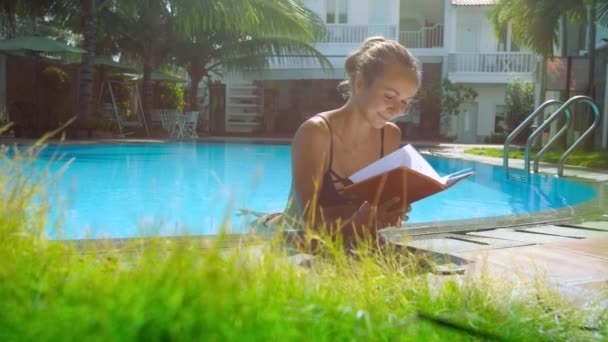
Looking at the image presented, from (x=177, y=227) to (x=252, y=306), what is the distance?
1.71ft

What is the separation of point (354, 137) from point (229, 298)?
1986 mm

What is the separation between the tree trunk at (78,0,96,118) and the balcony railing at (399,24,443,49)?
11936 mm

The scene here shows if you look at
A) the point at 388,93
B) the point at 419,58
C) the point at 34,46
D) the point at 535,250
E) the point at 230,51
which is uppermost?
the point at 419,58

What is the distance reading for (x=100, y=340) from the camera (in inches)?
50.5

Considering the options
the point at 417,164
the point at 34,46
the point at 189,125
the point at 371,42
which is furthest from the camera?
the point at 189,125

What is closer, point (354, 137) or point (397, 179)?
point (397, 179)

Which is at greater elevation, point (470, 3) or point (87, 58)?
point (470, 3)

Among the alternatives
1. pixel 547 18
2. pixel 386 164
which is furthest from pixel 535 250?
pixel 547 18

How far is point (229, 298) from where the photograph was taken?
148 cm

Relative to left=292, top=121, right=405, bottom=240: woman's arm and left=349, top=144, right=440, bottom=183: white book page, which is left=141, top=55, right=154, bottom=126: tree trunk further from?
left=349, top=144, right=440, bottom=183: white book page

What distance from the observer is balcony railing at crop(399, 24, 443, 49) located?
24906mm

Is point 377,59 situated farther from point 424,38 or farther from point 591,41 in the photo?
point 424,38

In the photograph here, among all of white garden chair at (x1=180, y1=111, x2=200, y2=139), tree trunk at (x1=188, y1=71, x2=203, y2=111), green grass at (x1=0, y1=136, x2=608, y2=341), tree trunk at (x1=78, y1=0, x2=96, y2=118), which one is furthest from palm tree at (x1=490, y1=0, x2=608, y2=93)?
green grass at (x1=0, y1=136, x2=608, y2=341)

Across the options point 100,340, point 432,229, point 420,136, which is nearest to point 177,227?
point 100,340
